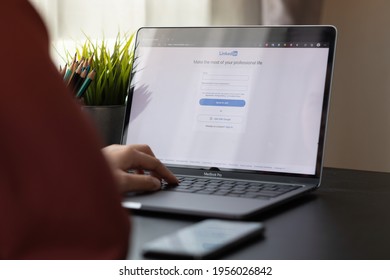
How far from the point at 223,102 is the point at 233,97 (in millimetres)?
17

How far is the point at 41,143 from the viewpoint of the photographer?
42 centimetres

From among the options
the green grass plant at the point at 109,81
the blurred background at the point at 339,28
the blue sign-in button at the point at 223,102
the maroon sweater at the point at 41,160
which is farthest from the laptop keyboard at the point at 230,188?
the blurred background at the point at 339,28

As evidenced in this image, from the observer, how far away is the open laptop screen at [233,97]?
1082 millimetres

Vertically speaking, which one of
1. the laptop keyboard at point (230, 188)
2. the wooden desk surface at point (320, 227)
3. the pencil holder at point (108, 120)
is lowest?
the wooden desk surface at point (320, 227)

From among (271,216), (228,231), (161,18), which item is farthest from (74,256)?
(161,18)

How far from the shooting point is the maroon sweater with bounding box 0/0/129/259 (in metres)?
0.42

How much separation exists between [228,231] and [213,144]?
40cm

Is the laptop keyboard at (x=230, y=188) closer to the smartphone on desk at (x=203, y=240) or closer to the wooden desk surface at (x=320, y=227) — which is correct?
the wooden desk surface at (x=320, y=227)


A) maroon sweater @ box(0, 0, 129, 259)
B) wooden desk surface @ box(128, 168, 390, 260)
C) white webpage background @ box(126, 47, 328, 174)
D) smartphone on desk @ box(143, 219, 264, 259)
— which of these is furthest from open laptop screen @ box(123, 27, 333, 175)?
maroon sweater @ box(0, 0, 129, 259)

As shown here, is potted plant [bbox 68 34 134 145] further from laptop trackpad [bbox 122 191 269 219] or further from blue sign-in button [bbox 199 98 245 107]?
laptop trackpad [bbox 122 191 269 219]

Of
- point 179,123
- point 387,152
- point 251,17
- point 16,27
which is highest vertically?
point 251,17

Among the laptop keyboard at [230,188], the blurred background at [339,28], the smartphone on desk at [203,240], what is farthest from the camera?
the blurred background at [339,28]

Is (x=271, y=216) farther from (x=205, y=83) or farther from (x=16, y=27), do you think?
(x=16, y=27)
